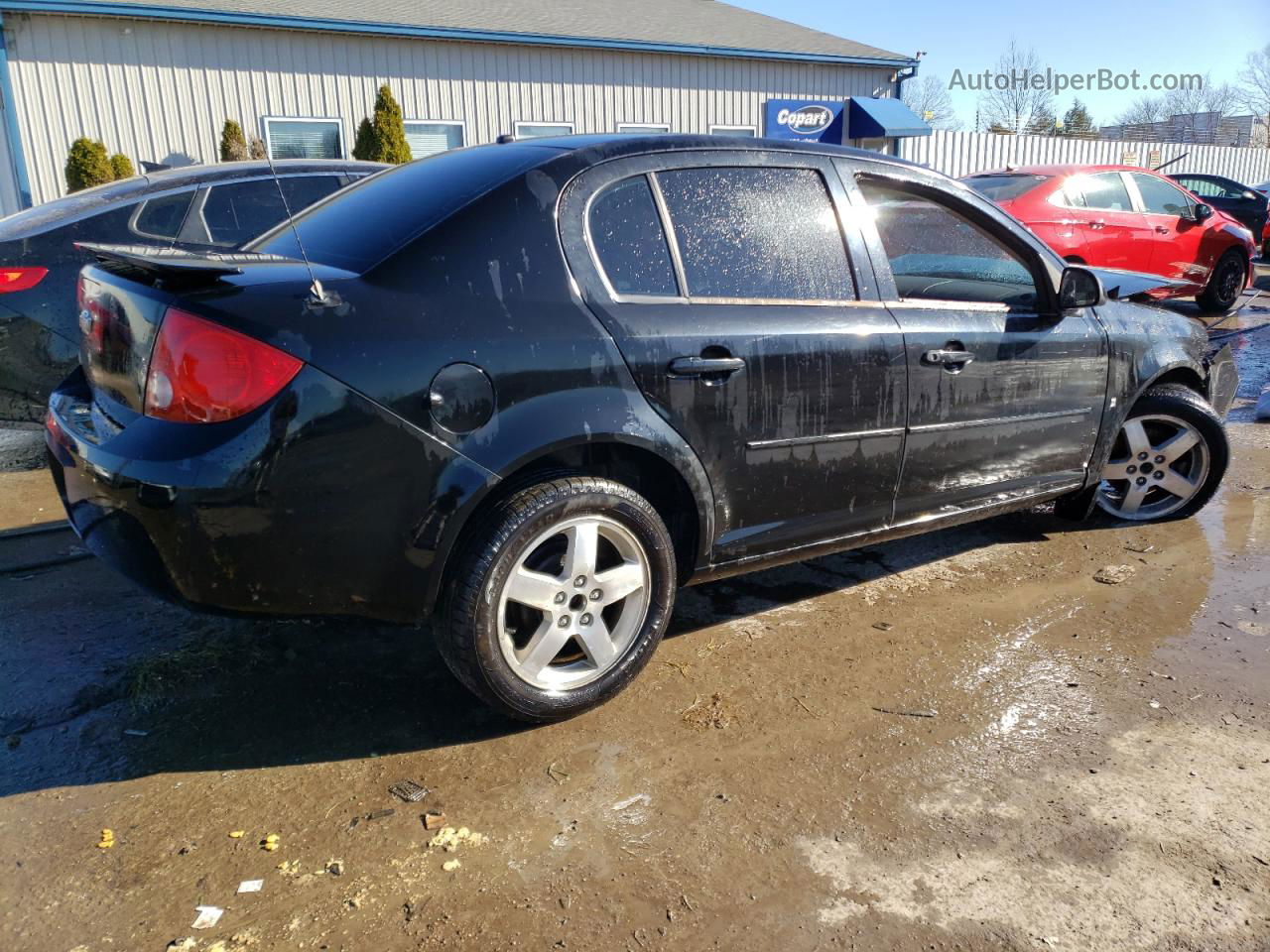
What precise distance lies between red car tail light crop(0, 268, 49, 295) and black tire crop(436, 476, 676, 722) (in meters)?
3.46

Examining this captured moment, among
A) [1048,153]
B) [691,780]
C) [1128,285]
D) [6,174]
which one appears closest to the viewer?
[691,780]

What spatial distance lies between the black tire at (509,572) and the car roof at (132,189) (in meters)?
3.43

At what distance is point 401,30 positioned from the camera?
14.6 meters

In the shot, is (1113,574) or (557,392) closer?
(557,392)

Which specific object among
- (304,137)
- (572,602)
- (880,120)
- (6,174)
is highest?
(880,120)

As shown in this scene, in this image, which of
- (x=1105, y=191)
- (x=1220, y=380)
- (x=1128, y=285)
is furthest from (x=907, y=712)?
(x=1105, y=191)

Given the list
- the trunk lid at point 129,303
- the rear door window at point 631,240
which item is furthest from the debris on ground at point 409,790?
the rear door window at point 631,240

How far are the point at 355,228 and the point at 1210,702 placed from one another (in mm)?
3047

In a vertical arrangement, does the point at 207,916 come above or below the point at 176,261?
below

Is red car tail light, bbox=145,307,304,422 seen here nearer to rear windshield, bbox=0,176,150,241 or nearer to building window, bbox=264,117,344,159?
rear windshield, bbox=0,176,150,241

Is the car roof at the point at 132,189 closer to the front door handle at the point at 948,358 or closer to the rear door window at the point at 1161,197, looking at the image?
the front door handle at the point at 948,358

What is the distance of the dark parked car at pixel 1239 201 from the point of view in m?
18.1

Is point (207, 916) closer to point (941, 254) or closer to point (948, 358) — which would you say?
point (948, 358)

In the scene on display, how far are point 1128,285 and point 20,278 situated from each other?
556 cm
